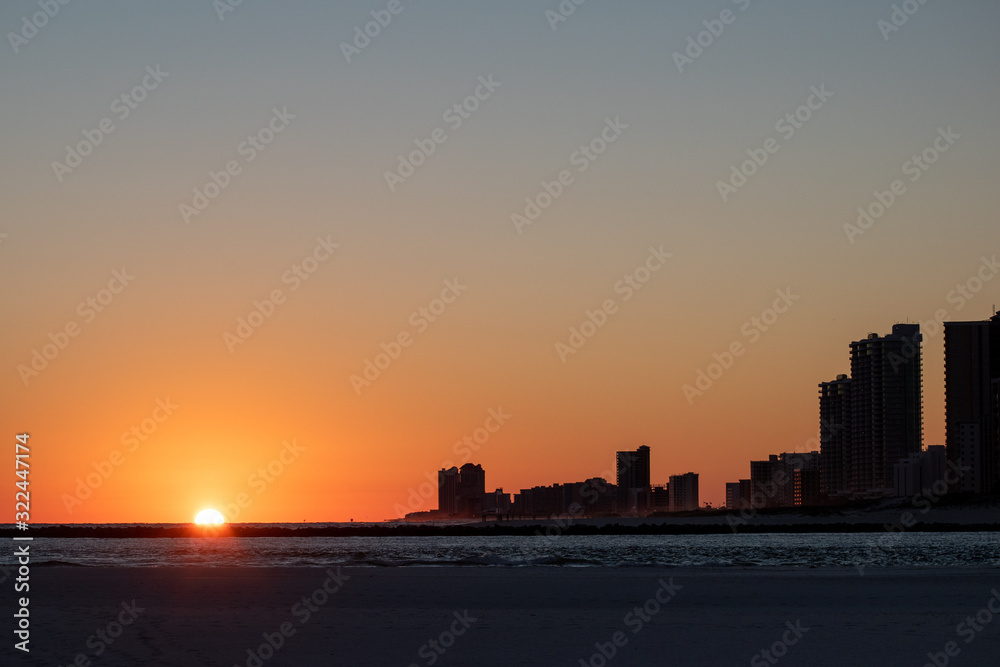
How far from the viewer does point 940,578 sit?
41.9 meters

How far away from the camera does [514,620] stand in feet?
88.8

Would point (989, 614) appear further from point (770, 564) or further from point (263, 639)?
point (770, 564)

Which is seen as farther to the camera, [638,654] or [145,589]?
[145,589]

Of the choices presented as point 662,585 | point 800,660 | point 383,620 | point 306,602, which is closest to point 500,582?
point 662,585

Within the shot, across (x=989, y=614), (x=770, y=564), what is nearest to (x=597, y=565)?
(x=770, y=564)

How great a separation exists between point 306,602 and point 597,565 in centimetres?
2792

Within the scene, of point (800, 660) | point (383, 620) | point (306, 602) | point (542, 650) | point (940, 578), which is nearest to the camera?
point (800, 660)

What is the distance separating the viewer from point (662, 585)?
39.2 metres

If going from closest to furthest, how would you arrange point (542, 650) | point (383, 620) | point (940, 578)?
point (542, 650), point (383, 620), point (940, 578)

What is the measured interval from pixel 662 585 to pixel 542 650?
18584 mm

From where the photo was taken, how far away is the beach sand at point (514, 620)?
20.6 meters

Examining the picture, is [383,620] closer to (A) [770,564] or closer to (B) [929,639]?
(B) [929,639]

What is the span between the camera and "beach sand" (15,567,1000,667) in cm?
2059

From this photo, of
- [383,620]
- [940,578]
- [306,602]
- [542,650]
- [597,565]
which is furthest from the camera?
[597,565]
